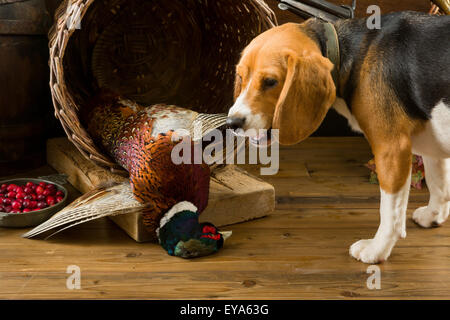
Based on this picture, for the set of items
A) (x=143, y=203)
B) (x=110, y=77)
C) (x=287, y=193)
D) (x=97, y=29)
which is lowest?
(x=287, y=193)

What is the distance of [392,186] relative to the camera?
131cm

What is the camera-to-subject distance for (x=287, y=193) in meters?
1.96

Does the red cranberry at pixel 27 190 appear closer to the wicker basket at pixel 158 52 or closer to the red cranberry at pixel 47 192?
the red cranberry at pixel 47 192

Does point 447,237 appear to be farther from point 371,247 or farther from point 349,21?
point 349,21

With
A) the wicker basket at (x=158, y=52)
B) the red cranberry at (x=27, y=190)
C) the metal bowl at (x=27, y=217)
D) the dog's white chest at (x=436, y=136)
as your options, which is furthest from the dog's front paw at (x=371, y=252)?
the red cranberry at (x=27, y=190)

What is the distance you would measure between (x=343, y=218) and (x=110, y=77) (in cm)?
113

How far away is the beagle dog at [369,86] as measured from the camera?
1245 mm

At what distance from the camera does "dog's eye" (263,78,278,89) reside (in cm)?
126

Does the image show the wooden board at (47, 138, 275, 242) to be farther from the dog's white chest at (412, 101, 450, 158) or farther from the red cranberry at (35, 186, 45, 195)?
the dog's white chest at (412, 101, 450, 158)

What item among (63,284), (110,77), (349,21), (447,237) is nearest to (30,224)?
(63,284)

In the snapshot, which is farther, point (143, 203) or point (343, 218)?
point (343, 218)

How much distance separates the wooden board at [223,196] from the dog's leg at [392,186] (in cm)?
44

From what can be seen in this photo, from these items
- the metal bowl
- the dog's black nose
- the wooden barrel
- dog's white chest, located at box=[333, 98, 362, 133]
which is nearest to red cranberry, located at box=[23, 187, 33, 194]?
the metal bowl

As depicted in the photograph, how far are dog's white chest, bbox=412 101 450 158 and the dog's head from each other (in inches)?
10.2
